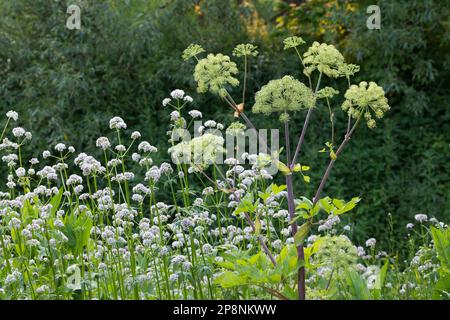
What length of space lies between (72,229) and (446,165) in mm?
4443

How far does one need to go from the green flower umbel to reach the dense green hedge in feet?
13.6

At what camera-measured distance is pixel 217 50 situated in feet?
26.2

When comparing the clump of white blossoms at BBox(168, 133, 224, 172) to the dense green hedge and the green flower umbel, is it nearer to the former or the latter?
the green flower umbel

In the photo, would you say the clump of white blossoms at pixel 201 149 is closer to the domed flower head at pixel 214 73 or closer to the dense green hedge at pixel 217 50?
the domed flower head at pixel 214 73

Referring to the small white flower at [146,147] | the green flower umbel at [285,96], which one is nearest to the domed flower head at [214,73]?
the green flower umbel at [285,96]

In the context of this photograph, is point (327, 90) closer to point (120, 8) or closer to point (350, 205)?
point (350, 205)

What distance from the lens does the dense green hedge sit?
7398 mm

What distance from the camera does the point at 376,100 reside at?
319 cm

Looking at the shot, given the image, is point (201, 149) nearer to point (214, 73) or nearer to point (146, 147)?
point (214, 73)

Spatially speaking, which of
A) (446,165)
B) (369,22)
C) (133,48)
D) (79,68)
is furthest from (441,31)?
(79,68)

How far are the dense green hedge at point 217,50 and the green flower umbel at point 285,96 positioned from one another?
413cm

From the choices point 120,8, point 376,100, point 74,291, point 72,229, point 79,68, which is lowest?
point 74,291

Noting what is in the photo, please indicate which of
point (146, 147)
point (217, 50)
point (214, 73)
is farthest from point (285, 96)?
point (217, 50)

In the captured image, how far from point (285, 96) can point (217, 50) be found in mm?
4998
